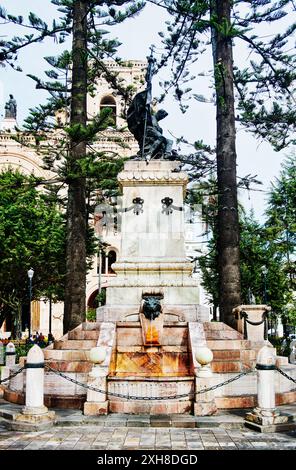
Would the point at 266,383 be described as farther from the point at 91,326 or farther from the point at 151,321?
the point at 91,326

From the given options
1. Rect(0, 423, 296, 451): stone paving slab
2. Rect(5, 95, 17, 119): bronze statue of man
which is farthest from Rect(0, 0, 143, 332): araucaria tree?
Rect(5, 95, 17, 119): bronze statue of man

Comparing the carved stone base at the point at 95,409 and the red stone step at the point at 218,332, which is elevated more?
the red stone step at the point at 218,332

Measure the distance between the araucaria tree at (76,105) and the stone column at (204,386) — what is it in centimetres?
790

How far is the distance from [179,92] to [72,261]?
7.72m

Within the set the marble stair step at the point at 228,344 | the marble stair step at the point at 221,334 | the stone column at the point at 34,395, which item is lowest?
the stone column at the point at 34,395

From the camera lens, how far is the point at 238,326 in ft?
51.2

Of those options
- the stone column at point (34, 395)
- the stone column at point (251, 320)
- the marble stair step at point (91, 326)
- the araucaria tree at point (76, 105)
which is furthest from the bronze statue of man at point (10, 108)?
the stone column at point (34, 395)

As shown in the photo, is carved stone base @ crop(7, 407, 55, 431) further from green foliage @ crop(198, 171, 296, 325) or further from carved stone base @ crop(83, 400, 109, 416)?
green foliage @ crop(198, 171, 296, 325)

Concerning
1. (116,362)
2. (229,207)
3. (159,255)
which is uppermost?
(229,207)

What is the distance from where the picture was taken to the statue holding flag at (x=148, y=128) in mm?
14805

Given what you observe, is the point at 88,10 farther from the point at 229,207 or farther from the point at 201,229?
the point at 201,229

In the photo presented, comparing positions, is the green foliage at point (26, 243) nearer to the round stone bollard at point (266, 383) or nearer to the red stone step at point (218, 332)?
the red stone step at point (218, 332)

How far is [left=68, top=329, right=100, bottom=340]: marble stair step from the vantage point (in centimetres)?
1165
